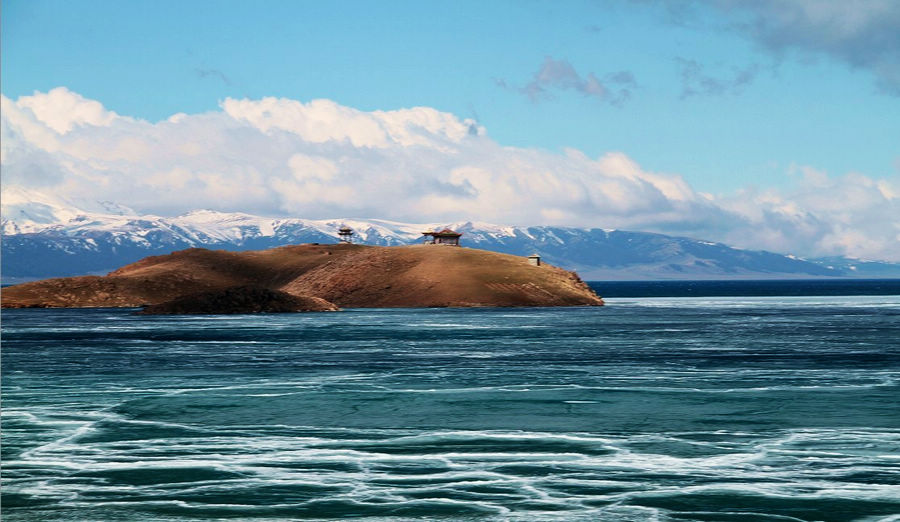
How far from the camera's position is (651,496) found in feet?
79.5

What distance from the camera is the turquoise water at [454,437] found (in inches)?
935

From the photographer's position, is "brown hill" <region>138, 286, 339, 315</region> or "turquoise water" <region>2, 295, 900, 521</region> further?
"brown hill" <region>138, 286, 339, 315</region>

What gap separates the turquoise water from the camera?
23.8 metres

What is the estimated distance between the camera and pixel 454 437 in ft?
108

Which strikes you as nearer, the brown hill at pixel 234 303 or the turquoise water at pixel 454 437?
the turquoise water at pixel 454 437

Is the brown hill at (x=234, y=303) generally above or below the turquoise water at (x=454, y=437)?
above

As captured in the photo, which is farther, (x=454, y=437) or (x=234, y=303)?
(x=234, y=303)

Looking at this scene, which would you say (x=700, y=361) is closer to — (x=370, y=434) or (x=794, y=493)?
(x=370, y=434)

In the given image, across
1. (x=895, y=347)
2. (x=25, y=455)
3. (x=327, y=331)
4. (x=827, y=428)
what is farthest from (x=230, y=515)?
(x=327, y=331)

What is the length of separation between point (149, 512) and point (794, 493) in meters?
13.7

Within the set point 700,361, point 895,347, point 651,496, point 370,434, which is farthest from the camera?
point 895,347

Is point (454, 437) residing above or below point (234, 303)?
below

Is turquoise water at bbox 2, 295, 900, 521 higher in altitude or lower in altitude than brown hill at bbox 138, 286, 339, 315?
lower

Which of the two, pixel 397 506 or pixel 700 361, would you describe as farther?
pixel 700 361
